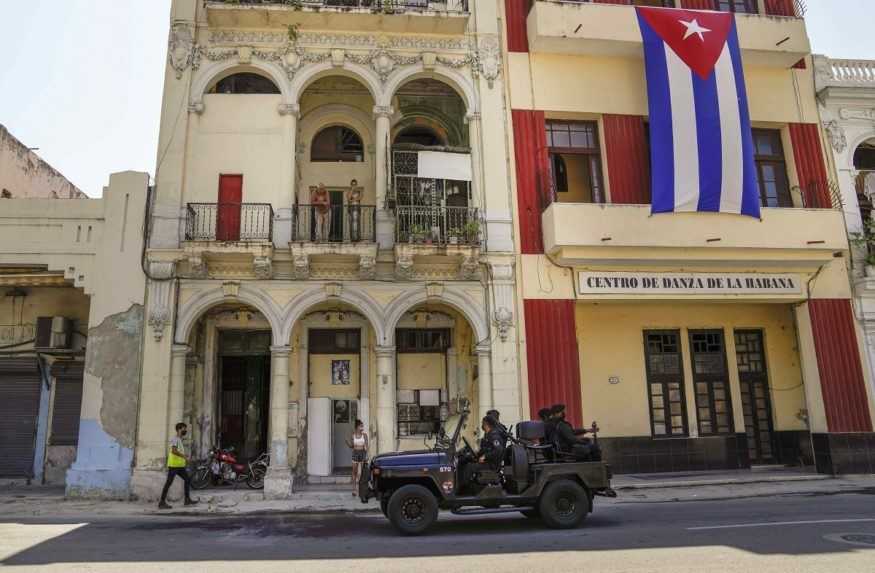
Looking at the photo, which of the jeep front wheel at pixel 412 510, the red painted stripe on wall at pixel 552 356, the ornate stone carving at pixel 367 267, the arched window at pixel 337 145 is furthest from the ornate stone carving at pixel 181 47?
the jeep front wheel at pixel 412 510

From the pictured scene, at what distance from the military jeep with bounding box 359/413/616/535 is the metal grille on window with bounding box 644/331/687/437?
8.17m

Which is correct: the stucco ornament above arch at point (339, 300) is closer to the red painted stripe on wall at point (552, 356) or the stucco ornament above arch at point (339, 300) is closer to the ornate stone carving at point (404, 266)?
the ornate stone carving at point (404, 266)

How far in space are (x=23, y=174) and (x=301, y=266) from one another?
11.3 metres

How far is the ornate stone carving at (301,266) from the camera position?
14.5 m

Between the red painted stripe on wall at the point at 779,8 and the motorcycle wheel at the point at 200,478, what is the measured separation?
818 inches

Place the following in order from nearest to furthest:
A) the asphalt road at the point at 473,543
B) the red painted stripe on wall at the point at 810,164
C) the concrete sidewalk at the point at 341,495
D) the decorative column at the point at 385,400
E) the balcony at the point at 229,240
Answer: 1. the asphalt road at the point at 473,543
2. the concrete sidewalk at the point at 341,495
3. the balcony at the point at 229,240
4. the decorative column at the point at 385,400
5. the red painted stripe on wall at the point at 810,164

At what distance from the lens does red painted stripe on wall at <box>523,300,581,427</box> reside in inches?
586

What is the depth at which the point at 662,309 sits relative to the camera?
17672 millimetres

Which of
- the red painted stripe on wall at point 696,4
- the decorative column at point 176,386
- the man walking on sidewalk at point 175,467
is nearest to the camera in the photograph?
the man walking on sidewalk at point 175,467

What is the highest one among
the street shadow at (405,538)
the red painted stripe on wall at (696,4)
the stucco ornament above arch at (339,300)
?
the red painted stripe on wall at (696,4)

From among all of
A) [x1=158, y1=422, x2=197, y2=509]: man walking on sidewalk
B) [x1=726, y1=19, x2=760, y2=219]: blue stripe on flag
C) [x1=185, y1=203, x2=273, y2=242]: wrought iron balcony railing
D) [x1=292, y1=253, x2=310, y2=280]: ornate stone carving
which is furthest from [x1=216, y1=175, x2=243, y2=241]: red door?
[x1=726, y1=19, x2=760, y2=219]: blue stripe on flag

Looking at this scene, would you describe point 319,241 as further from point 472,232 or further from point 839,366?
point 839,366

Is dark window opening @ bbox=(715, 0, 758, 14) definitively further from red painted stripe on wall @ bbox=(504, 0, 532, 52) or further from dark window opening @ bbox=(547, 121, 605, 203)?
red painted stripe on wall @ bbox=(504, 0, 532, 52)

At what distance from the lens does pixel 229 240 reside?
14.6m
